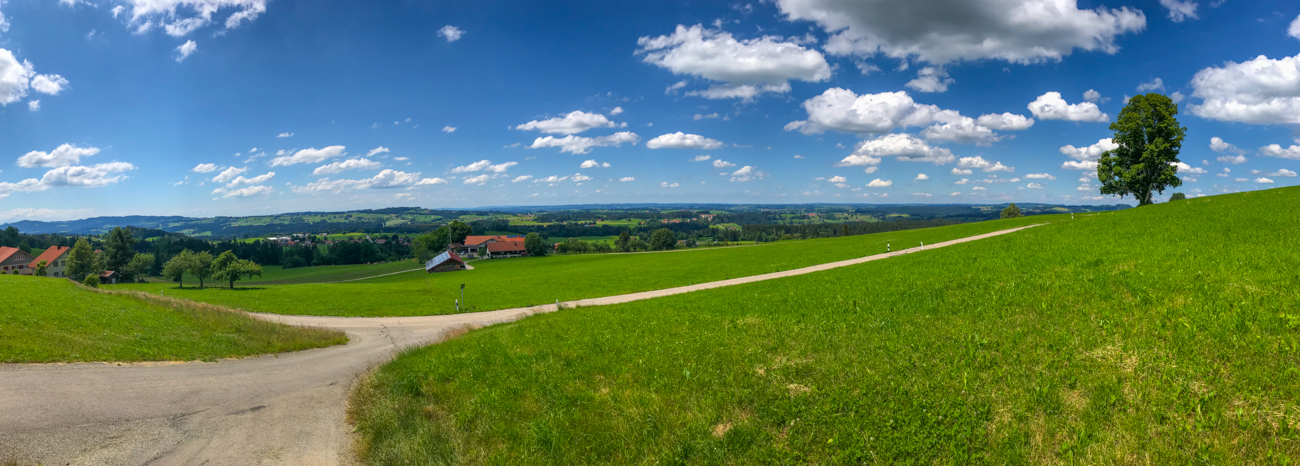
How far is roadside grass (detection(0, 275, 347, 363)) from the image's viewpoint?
1548cm

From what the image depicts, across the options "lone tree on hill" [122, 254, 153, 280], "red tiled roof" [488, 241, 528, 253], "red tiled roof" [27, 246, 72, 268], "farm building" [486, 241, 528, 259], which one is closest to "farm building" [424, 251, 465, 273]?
"farm building" [486, 241, 528, 259]

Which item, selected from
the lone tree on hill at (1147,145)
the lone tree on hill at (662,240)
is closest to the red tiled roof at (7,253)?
the lone tree on hill at (662,240)

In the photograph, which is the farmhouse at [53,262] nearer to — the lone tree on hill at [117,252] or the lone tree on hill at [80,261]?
the lone tree on hill at [117,252]

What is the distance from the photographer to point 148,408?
1198cm

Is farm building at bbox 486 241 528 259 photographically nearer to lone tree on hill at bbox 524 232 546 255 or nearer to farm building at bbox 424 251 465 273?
lone tree on hill at bbox 524 232 546 255

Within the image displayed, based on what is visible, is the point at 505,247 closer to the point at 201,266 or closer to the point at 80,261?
the point at 201,266

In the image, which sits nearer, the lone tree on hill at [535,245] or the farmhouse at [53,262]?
the farmhouse at [53,262]

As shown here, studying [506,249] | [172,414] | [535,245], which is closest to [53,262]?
[506,249]

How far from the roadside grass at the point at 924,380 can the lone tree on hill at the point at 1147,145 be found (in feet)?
161

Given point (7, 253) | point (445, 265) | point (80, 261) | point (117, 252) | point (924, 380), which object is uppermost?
point (924, 380)

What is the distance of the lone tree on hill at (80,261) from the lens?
8112 centimetres

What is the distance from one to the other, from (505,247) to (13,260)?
9644 cm

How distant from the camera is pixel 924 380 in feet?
24.8

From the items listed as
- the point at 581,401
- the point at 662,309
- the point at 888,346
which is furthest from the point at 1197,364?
the point at 662,309
